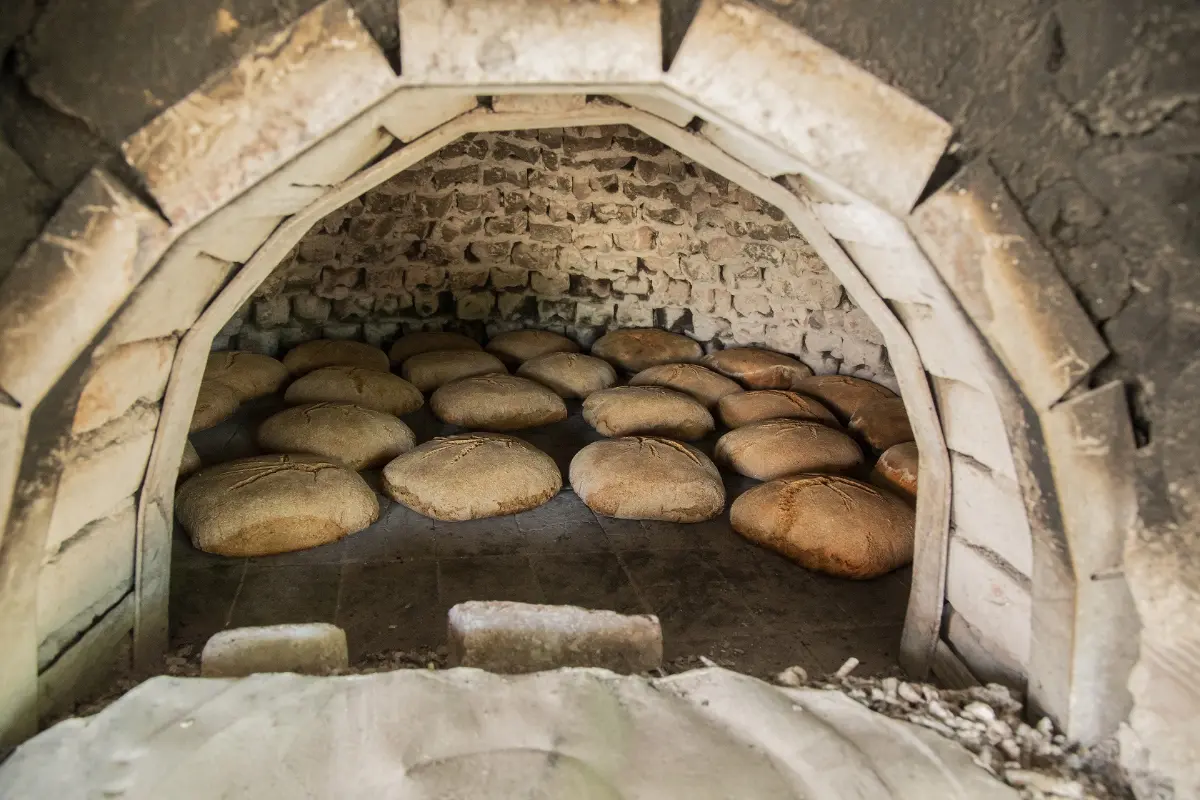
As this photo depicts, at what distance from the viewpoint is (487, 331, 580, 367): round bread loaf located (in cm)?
462

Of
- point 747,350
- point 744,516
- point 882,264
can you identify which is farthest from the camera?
point 747,350

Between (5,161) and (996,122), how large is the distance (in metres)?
1.52

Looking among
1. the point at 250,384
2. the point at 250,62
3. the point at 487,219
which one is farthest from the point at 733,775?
the point at 487,219

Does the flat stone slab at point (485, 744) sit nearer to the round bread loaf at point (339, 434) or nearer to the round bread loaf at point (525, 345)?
the round bread loaf at point (339, 434)

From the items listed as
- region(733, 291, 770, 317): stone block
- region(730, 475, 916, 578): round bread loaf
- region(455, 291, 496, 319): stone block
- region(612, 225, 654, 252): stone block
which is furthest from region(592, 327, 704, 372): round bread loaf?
region(730, 475, 916, 578): round bread loaf

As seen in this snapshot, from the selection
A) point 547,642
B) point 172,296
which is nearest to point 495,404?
point 547,642

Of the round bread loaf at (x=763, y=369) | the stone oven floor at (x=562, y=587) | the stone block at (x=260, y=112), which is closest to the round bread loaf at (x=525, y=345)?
the round bread loaf at (x=763, y=369)

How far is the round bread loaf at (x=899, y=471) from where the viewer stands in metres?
3.21

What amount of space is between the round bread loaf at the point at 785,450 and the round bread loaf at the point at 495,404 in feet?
2.82

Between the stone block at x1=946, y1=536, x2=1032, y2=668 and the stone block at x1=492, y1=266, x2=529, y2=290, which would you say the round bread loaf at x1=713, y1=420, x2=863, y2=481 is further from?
the stone block at x1=492, y1=266, x2=529, y2=290

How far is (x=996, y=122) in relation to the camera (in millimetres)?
1300

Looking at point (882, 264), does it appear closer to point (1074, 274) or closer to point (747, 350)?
point (1074, 274)

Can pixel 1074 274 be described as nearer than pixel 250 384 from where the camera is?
Yes

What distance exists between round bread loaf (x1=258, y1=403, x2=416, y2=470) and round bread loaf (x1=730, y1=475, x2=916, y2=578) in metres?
1.46
